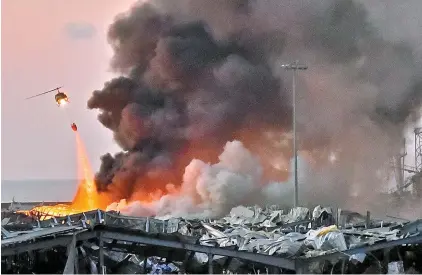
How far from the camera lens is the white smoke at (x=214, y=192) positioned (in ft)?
141

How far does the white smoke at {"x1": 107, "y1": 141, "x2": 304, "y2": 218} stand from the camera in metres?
43.0

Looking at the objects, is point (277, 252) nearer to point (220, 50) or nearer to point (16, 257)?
point (16, 257)

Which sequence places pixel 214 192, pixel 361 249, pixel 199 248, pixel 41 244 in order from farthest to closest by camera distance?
pixel 214 192
pixel 361 249
pixel 199 248
pixel 41 244

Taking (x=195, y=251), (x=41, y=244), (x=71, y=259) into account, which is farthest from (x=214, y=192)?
(x=41, y=244)

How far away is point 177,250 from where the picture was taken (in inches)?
786

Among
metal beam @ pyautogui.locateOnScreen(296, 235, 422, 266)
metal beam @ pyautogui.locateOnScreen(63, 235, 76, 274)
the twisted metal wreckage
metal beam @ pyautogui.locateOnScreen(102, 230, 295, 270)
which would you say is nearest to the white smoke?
the twisted metal wreckage

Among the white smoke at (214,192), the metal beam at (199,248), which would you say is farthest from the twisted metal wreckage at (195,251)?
the white smoke at (214,192)

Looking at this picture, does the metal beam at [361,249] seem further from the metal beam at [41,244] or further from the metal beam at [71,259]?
the metal beam at [71,259]

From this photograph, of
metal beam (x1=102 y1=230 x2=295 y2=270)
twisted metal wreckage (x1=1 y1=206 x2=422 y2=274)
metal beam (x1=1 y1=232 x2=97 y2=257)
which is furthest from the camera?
metal beam (x1=102 y1=230 x2=295 y2=270)

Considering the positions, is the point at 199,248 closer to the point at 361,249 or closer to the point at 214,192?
the point at 361,249

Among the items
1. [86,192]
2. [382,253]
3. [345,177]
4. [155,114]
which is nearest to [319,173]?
[345,177]

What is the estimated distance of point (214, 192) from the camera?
43312 mm

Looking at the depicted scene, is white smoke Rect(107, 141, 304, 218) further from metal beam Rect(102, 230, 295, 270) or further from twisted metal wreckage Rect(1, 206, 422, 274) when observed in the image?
metal beam Rect(102, 230, 295, 270)

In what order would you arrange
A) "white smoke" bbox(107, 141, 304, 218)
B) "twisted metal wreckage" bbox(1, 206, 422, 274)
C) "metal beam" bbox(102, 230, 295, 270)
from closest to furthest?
"twisted metal wreckage" bbox(1, 206, 422, 274) → "metal beam" bbox(102, 230, 295, 270) → "white smoke" bbox(107, 141, 304, 218)
